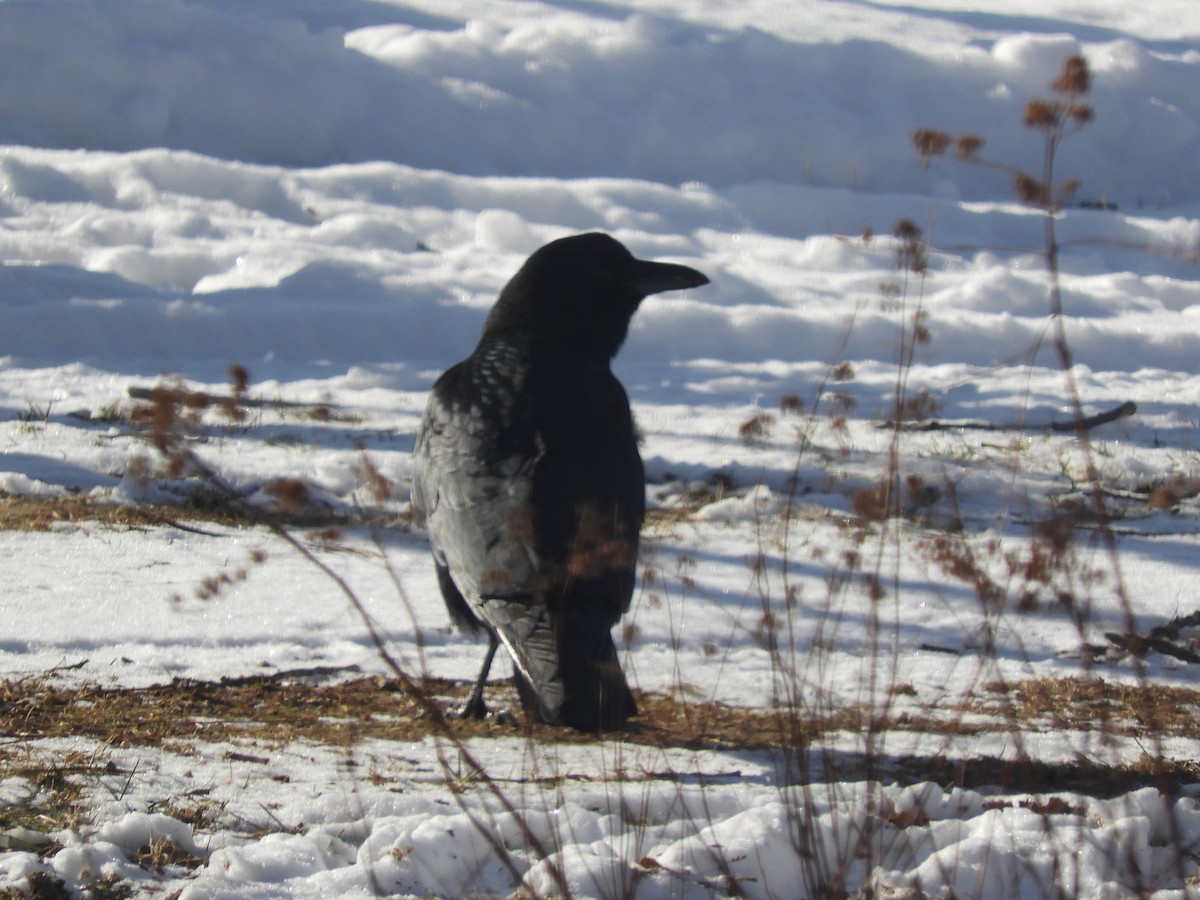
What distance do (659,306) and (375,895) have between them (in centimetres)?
824

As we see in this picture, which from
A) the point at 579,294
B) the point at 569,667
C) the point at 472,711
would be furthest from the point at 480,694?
the point at 579,294

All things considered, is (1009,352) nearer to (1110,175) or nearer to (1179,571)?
(1179,571)

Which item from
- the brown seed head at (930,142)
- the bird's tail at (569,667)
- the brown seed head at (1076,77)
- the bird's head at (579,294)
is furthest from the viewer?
the bird's head at (579,294)

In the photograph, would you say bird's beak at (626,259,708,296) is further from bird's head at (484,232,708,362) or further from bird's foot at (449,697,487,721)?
bird's foot at (449,697,487,721)

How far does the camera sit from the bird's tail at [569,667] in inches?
122

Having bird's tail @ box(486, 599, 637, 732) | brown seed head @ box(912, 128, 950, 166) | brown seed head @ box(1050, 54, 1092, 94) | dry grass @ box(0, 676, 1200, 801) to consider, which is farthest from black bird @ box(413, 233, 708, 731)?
brown seed head @ box(1050, 54, 1092, 94)

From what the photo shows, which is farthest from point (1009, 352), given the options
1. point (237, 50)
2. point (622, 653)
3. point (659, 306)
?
point (237, 50)

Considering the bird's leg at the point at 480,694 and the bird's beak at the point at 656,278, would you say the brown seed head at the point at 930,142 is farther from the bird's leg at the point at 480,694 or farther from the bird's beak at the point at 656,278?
the bird's beak at the point at 656,278

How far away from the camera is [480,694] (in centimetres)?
392

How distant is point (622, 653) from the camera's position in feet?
14.7

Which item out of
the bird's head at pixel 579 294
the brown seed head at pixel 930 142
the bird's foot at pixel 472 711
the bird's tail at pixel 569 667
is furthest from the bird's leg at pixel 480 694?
the brown seed head at pixel 930 142

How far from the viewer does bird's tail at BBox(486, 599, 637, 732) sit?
3107 mm

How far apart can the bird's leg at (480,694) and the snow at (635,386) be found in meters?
0.24

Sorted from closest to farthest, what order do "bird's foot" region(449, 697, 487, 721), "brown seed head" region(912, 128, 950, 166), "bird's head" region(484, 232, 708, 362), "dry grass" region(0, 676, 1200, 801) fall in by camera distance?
"brown seed head" region(912, 128, 950, 166), "dry grass" region(0, 676, 1200, 801), "bird's foot" region(449, 697, 487, 721), "bird's head" region(484, 232, 708, 362)
